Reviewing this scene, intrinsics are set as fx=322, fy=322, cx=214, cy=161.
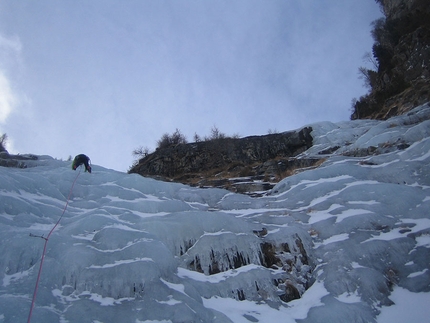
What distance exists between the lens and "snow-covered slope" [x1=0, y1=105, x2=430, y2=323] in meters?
6.24

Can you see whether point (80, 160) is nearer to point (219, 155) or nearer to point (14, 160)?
point (14, 160)

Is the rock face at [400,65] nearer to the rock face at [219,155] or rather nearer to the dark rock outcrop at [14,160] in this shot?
the rock face at [219,155]

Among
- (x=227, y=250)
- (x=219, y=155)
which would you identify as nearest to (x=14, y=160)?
(x=227, y=250)

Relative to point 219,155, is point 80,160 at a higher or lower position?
lower

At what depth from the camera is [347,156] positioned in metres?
14.5

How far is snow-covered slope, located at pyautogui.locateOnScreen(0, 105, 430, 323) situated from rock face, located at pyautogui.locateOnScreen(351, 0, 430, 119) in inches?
356

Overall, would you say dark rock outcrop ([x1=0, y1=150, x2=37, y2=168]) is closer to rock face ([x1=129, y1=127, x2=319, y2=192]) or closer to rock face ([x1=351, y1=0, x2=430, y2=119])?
rock face ([x1=129, y1=127, x2=319, y2=192])

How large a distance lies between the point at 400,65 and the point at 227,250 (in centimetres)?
2138

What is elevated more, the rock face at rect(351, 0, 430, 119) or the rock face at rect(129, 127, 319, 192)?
the rock face at rect(351, 0, 430, 119)

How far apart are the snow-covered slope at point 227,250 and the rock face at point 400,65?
905 centimetres

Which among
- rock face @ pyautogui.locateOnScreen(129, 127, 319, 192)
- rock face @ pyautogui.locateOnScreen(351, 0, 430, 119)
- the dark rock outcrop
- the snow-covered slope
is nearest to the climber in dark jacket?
the snow-covered slope

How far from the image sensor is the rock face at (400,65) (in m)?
19.4

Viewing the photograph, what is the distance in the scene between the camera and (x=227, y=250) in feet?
27.1

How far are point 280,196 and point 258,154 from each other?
10432 mm
